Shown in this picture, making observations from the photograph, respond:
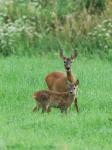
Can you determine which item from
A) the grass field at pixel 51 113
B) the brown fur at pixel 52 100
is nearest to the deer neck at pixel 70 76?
the grass field at pixel 51 113

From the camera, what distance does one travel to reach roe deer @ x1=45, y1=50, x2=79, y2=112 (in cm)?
1380

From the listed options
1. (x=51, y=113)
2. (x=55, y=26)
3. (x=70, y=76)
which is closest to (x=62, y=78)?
(x=70, y=76)

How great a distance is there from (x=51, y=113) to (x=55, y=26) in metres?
8.67

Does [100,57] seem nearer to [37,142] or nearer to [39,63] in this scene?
[39,63]

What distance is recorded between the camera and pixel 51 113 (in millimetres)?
12445

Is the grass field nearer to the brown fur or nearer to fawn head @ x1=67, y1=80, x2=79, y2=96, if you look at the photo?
the brown fur

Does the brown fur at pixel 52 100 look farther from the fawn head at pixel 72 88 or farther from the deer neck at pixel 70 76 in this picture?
the deer neck at pixel 70 76

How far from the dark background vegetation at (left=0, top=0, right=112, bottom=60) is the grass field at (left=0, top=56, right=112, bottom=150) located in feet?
4.08

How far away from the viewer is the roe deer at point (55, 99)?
12469 mm

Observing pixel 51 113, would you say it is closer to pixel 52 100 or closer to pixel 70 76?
pixel 52 100

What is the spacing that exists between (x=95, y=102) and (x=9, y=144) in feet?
13.6

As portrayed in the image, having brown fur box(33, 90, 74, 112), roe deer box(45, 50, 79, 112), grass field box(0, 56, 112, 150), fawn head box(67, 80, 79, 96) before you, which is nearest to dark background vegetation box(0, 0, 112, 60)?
grass field box(0, 56, 112, 150)

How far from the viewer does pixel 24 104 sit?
1338 centimetres

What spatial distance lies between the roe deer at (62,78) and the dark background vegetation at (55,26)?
4.96m
